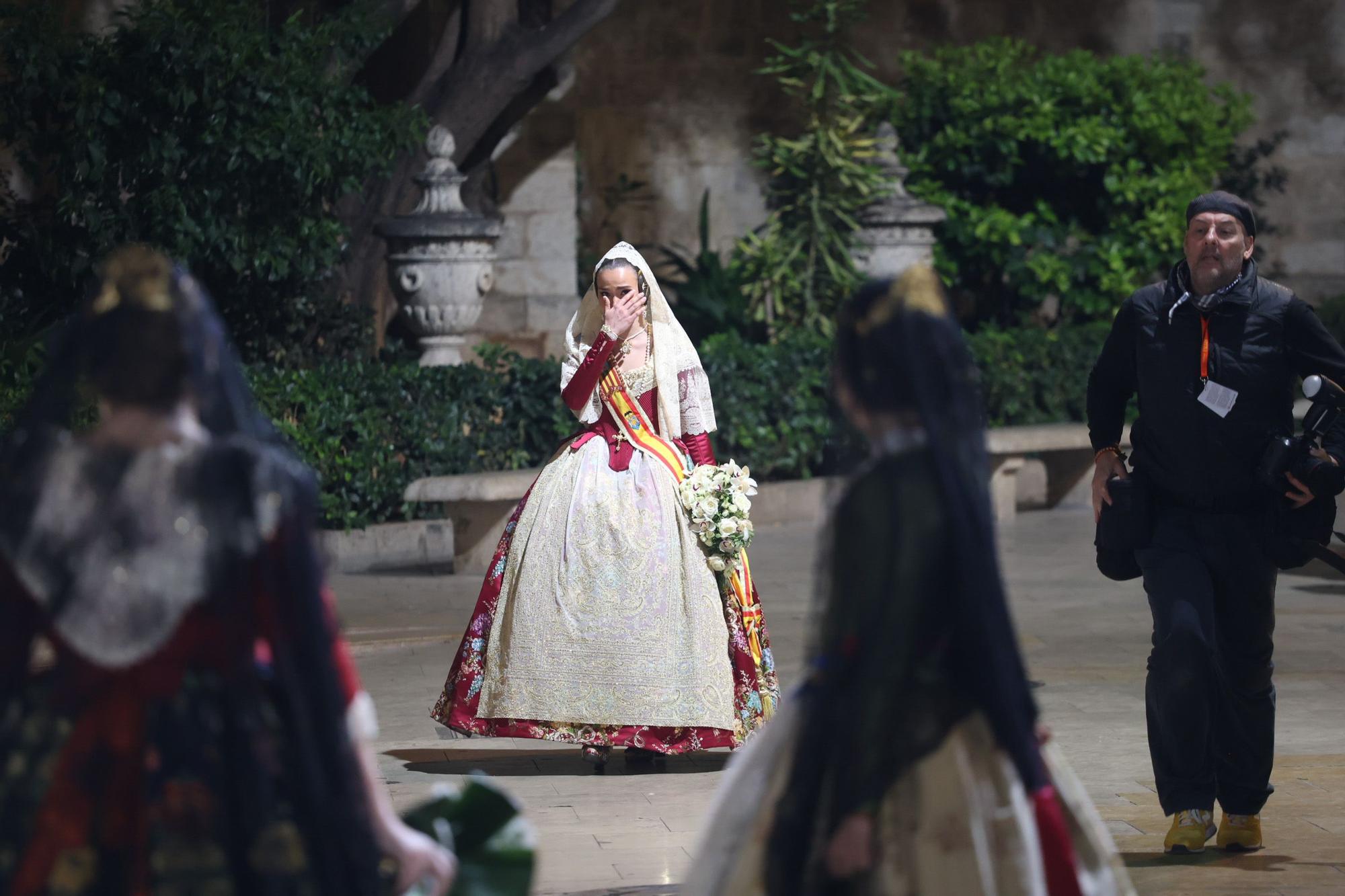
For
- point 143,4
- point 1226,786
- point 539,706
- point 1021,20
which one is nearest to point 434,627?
point 539,706

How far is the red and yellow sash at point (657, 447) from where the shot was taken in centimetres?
638

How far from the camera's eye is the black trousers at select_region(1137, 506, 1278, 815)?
5.11 metres

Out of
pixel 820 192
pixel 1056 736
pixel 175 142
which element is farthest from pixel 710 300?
pixel 1056 736

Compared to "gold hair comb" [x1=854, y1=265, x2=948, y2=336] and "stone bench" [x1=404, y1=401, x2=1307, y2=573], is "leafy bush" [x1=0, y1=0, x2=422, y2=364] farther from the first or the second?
"gold hair comb" [x1=854, y1=265, x2=948, y2=336]

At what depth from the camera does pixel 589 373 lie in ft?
20.9

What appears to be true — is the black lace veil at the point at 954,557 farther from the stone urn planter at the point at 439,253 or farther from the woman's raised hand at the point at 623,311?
the stone urn planter at the point at 439,253

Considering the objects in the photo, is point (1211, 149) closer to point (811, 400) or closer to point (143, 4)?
point (811, 400)

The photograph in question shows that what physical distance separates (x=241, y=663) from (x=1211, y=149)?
1337cm

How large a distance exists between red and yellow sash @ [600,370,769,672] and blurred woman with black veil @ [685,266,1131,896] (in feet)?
10.4

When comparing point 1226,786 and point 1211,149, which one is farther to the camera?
point 1211,149

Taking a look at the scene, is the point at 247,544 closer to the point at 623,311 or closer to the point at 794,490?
the point at 623,311

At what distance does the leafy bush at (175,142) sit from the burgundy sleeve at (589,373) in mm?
4444

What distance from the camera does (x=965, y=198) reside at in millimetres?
15070

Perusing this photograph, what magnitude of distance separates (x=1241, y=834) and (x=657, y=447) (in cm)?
217
